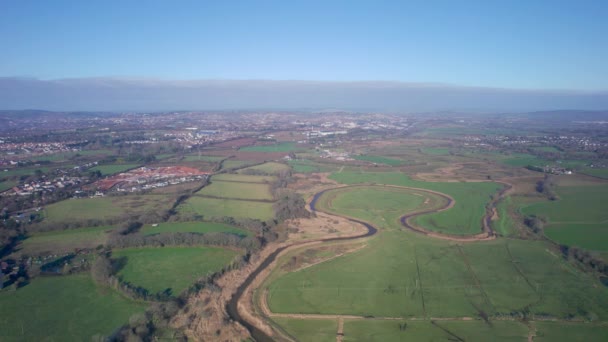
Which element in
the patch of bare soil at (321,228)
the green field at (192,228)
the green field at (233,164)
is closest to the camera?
the patch of bare soil at (321,228)

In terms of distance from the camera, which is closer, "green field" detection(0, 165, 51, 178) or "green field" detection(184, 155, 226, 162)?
"green field" detection(0, 165, 51, 178)

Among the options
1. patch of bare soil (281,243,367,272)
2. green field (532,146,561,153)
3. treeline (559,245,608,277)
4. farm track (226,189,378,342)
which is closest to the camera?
farm track (226,189,378,342)

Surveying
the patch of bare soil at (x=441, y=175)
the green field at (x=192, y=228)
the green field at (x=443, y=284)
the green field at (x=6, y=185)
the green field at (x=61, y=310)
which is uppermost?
the patch of bare soil at (x=441, y=175)

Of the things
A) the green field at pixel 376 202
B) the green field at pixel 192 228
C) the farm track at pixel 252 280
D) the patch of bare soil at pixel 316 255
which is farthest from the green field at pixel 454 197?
the green field at pixel 192 228

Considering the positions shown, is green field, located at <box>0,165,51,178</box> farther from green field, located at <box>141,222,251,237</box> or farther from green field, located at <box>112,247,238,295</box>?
green field, located at <box>112,247,238,295</box>

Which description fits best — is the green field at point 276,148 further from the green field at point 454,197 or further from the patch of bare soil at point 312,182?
the green field at point 454,197

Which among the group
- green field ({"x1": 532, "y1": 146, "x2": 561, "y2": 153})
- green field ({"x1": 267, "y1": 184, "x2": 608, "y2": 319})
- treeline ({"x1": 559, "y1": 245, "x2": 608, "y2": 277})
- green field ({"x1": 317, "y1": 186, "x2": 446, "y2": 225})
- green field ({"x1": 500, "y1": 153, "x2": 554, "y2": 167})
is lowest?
green field ({"x1": 267, "y1": 184, "x2": 608, "y2": 319})

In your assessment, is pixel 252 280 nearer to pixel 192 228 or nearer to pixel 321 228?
pixel 321 228

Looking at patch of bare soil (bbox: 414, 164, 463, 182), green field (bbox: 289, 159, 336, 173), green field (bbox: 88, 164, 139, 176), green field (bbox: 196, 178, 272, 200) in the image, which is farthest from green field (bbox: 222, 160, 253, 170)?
patch of bare soil (bbox: 414, 164, 463, 182)
